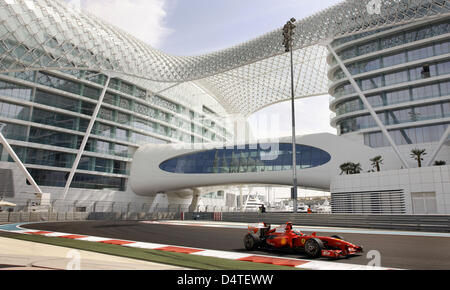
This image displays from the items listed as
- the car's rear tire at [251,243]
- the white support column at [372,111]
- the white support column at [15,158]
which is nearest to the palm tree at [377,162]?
the white support column at [372,111]

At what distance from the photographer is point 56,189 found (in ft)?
154

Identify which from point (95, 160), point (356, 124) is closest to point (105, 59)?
point (95, 160)

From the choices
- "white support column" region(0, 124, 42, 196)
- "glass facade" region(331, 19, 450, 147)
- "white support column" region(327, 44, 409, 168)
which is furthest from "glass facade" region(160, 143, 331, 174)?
"white support column" region(0, 124, 42, 196)

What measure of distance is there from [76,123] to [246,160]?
26.6 m

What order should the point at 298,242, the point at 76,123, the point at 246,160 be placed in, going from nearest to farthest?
the point at 298,242, the point at 246,160, the point at 76,123

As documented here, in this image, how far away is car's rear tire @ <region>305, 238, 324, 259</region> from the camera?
916 cm

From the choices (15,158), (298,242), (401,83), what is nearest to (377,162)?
(401,83)

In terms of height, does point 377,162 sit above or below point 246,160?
below

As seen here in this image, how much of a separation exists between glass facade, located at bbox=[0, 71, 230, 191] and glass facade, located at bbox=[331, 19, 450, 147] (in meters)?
34.7

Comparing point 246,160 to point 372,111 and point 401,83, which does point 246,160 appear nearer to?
point 372,111

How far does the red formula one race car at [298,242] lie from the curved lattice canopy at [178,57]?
108ft

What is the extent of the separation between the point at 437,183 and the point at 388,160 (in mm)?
10079

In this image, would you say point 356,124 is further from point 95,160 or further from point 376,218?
point 95,160

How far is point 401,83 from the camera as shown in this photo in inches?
1626
